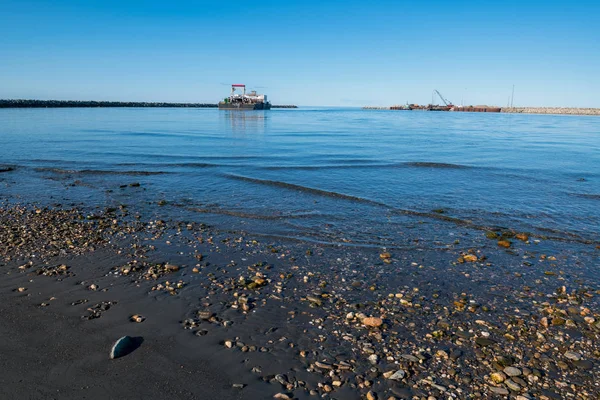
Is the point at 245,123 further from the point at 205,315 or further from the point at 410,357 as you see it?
the point at 410,357

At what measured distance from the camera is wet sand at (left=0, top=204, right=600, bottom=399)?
509 cm

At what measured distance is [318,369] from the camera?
5367 mm

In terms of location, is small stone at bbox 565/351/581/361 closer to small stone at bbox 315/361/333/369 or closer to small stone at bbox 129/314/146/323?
small stone at bbox 315/361/333/369

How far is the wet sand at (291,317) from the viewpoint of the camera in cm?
509

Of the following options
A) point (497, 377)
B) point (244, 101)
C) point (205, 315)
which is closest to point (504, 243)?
point (497, 377)

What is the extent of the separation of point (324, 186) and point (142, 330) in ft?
43.2

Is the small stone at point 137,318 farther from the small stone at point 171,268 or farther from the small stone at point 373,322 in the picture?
the small stone at point 373,322

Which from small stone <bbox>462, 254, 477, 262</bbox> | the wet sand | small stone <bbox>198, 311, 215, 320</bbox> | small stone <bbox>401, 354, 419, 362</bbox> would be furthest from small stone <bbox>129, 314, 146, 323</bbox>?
small stone <bbox>462, 254, 477, 262</bbox>

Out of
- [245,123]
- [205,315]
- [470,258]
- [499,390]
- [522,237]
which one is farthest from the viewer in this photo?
[245,123]

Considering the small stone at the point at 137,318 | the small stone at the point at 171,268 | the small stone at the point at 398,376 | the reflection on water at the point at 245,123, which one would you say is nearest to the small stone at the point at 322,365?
the small stone at the point at 398,376

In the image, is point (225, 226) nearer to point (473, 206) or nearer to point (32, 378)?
point (32, 378)

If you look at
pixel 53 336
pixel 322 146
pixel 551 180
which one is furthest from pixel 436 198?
pixel 322 146

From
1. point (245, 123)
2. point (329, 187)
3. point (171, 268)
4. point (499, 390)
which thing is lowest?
point (499, 390)

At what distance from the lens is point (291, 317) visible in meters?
6.77
